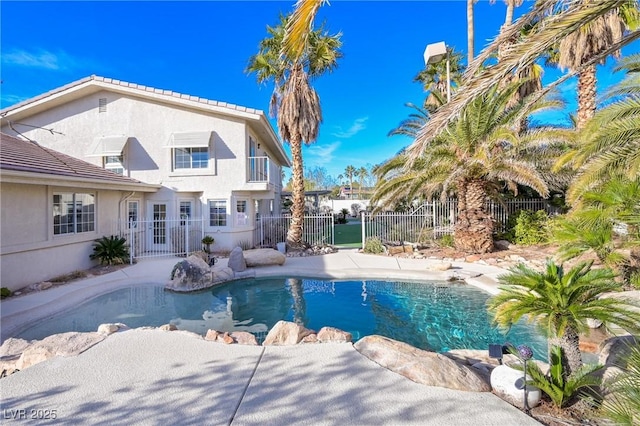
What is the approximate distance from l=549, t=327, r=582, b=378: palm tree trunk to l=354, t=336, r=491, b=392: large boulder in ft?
3.27

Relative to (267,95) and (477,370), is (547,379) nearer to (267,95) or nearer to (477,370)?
(477,370)

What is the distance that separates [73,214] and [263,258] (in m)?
7.95

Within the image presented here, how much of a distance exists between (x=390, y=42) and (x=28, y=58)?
18737 millimetres

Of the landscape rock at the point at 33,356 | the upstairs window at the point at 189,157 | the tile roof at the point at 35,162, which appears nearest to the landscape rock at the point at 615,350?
the landscape rock at the point at 33,356

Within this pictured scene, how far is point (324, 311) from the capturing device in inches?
350

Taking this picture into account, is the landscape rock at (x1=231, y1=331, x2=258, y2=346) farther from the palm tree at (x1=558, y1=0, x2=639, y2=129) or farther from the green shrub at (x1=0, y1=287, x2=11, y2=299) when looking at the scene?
the palm tree at (x1=558, y1=0, x2=639, y2=129)

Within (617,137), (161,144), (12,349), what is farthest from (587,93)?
(12,349)

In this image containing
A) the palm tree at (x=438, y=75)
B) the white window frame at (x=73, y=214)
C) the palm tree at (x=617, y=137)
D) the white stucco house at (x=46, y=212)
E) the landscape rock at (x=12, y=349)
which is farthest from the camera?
the palm tree at (x=438, y=75)

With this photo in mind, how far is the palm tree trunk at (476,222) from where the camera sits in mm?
14773

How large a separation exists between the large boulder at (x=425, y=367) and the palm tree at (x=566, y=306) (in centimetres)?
102

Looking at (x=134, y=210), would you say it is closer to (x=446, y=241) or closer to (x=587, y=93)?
(x=446, y=241)

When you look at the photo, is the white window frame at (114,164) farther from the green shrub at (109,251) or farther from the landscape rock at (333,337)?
the landscape rock at (333,337)

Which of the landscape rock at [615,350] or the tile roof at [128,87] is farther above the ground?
the tile roof at [128,87]

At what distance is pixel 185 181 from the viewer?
1720 cm
